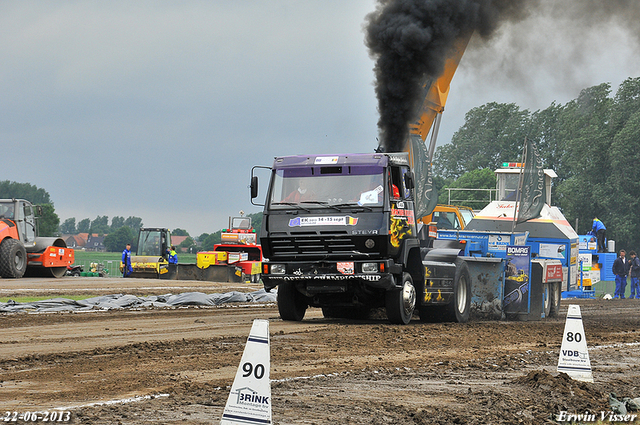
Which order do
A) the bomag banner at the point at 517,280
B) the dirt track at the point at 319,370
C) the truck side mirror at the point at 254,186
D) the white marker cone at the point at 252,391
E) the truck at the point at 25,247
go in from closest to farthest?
the white marker cone at the point at 252,391 → the dirt track at the point at 319,370 → the truck side mirror at the point at 254,186 → the bomag banner at the point at 517,280 → the truck at the point at 25,247

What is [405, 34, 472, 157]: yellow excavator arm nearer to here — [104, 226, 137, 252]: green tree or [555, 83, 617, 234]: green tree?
[555, 83, 617, 234]: green tree

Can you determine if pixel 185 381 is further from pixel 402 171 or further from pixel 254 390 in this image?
pixel 402 171

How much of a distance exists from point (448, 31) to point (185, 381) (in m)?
12.7

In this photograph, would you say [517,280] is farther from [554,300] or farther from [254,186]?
[254,186]

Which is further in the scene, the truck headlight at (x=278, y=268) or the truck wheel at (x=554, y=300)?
the truck wheel at (x=554, y=300)

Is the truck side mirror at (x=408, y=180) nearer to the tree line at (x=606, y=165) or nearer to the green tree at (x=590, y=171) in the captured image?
the tree line at (x=606, y=165)

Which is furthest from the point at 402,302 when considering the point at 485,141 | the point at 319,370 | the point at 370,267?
the point at 485,141

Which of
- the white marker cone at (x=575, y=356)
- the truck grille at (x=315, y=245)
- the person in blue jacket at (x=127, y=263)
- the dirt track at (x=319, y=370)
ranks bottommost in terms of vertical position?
the dirt track at (x=319, y=370)

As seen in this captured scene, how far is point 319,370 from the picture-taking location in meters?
8.48

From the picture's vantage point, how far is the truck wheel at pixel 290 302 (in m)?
14.2

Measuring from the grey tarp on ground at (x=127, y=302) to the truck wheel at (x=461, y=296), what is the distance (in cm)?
707

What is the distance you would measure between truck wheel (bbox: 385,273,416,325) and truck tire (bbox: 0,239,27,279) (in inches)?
684

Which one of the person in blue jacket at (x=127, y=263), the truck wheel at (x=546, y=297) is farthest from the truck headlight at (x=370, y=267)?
the person in blue jacket at (x=127, y=263)

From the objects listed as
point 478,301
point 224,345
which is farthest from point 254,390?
point 478,301
